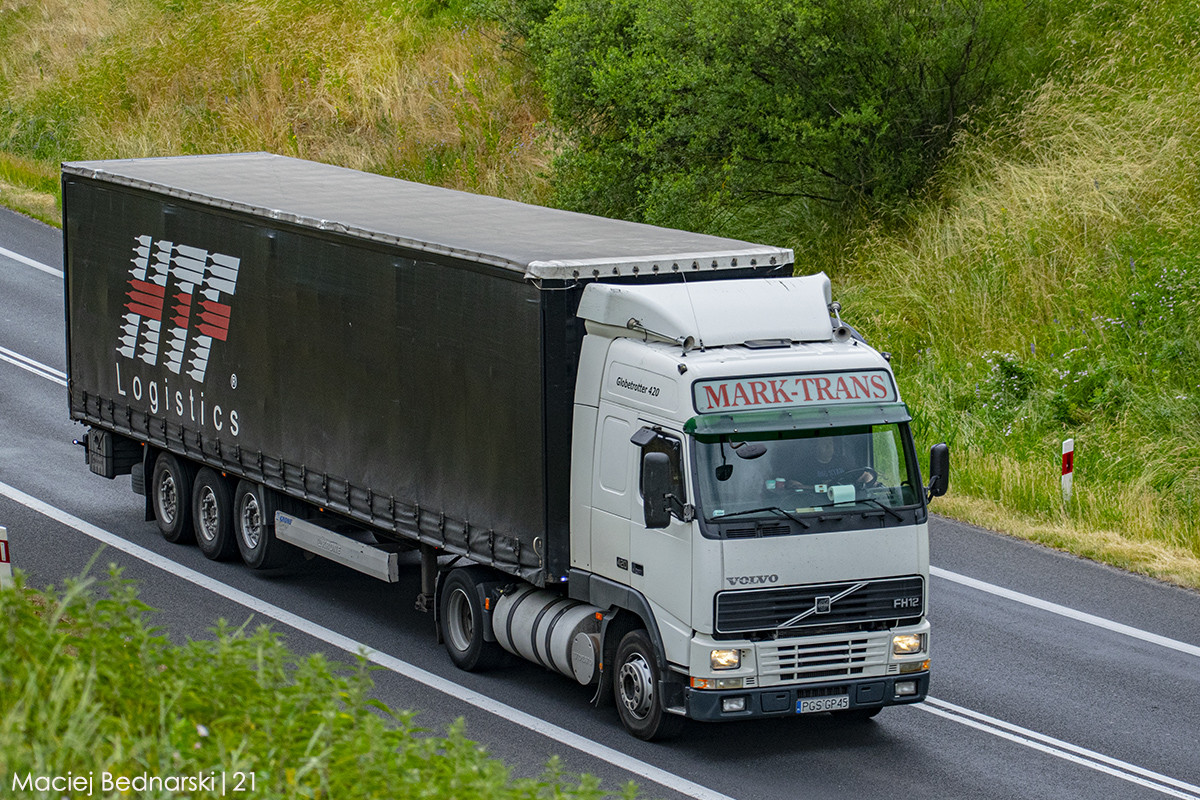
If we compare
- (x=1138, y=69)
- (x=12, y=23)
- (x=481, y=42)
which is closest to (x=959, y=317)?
(x=1138, y=69)

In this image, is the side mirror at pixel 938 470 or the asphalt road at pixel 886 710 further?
the side mirror at pixel 938 470

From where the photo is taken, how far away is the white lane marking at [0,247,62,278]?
27500 millimetres

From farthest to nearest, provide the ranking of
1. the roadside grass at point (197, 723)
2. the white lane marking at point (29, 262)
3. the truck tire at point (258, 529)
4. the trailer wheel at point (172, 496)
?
1. the white lane marking at point (29, 262)
2. the trailer wheel at point (172, 496)
3. the truck tire at point (258, 529)
4. the roadside grass at point (197, 723)

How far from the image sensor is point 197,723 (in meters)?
7.01

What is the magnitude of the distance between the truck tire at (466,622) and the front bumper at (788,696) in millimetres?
2405

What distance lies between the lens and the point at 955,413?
19.2m

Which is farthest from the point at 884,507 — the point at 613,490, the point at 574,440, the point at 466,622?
the point at 466,622

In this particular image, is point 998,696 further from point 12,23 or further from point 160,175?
point 12,23

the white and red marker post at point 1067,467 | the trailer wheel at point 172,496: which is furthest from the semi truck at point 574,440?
the white and red marker post at point 1067,467

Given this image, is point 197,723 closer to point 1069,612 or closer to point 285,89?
point 1069,612

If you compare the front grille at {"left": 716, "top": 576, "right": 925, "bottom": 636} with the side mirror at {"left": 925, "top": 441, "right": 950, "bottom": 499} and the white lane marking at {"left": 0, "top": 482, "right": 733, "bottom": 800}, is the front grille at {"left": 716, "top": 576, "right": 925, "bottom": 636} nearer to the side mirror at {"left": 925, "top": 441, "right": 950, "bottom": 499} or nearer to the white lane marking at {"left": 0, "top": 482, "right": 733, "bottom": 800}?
the side mirror at {"left": 925, "top": 441, "right": 950, "bottom": 499}

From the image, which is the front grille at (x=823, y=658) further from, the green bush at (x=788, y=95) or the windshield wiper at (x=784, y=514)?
the green bush at (x=788, y=95)

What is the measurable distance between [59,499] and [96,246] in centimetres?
302

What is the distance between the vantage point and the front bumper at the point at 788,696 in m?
10.8
